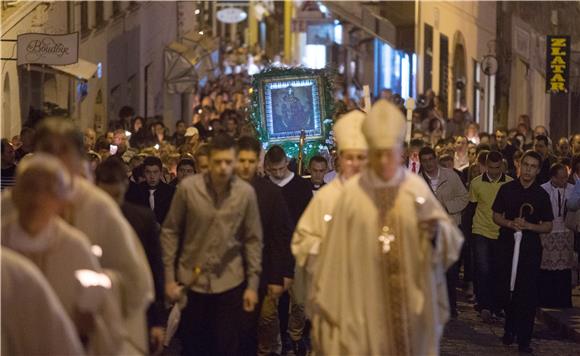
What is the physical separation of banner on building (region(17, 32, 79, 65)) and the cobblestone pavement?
7947 mm

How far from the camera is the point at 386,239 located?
1052cm

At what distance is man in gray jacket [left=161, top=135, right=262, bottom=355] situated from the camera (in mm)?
11766

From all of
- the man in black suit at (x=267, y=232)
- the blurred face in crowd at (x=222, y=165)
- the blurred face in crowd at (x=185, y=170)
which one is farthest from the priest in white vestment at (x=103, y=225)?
the blurred face in crowd at (x=185, y=170)

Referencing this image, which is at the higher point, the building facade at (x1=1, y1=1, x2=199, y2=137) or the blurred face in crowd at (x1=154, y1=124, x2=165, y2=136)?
the building facade at (x1=1, y1=1, x2=199, y2=137)

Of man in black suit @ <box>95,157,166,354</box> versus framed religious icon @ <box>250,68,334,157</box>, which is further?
framed religious icon @ <box>250,68,334,157</box>

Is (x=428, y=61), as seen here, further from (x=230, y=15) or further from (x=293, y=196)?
(x=293, y=196)

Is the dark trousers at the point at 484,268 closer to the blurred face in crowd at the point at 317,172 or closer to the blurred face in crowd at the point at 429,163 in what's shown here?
the blurred face in crowd at the point at 429,163

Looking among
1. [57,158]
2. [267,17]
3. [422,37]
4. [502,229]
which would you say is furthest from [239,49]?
[57,158]

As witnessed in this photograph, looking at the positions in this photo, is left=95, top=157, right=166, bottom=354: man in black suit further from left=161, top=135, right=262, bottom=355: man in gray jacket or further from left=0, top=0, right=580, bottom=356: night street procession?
left=161, top=135, right=262, bottom=355: man in gray jacket

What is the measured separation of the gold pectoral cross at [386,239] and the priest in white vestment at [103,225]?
179 cm

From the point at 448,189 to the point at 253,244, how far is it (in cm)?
734

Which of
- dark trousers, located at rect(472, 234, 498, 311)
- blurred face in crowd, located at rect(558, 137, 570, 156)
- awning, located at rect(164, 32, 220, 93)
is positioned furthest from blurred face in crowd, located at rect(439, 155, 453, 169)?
awning, located at rect(164, 32, 220, 93)

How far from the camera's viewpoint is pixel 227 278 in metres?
A: 11.9

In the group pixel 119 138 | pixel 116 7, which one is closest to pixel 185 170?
pixel 119 138
